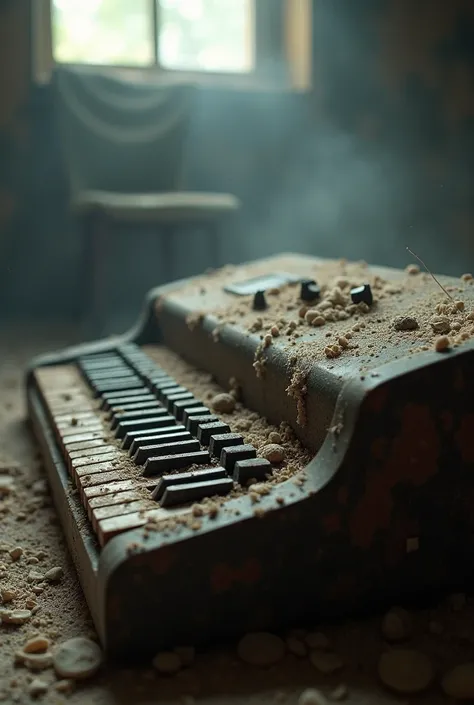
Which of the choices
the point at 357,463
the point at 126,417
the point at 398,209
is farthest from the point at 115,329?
the point at 357,463

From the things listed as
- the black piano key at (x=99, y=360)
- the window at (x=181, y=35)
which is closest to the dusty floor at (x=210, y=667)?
the black piano key at (x=99, y=360)

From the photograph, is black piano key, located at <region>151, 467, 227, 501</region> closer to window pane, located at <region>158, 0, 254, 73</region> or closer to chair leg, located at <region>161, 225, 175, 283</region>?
chair leg, located at <region>161, 225, 175, 283</region>

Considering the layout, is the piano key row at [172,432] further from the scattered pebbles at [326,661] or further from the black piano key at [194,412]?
the scattered pebbles at [326,661]

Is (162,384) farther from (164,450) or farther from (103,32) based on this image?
(103,32)

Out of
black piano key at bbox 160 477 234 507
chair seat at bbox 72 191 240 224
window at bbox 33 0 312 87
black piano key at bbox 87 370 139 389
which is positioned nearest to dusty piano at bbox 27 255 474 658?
black piano key at bbox 160 477 234 507

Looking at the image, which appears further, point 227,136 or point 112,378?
point 227,136

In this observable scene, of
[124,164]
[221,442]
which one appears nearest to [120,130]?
[124,164]
